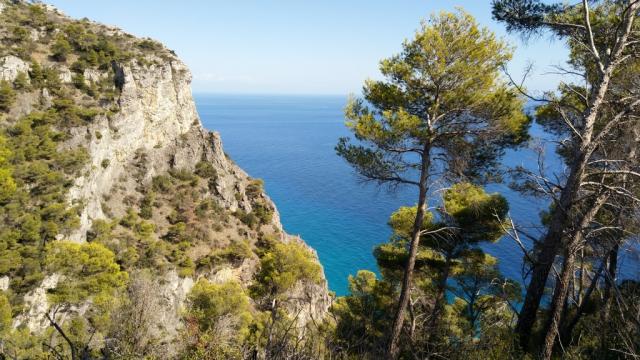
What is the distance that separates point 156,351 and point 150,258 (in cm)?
2023

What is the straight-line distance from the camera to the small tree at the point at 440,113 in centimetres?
785

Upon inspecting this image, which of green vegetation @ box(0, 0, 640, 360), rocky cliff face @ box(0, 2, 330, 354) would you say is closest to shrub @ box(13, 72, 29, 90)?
rocky cliff face @ box(0, 2, 330, 354)

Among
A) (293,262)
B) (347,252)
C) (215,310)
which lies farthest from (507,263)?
(215,310)

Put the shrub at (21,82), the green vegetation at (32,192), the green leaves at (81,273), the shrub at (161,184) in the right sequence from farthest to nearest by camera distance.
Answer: the shrub at (161,184), the shrub at (21,82), the green leaves at (81,273), the green vegetation at (32,192)

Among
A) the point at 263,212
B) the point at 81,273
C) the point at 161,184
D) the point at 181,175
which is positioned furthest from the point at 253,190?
the point at 81,273

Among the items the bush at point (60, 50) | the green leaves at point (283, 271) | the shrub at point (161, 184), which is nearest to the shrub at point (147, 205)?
the shrub at point (161, 184)

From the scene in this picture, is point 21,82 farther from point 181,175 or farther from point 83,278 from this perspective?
point 83,278

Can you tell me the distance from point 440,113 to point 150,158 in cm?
2967

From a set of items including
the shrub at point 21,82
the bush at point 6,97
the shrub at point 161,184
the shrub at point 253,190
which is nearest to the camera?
the bush at point 6,97

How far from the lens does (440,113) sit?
843cm

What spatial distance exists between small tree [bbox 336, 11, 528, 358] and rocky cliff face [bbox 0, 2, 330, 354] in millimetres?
13474

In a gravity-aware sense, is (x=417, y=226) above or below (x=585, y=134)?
below

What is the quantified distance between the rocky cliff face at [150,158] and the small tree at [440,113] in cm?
1347

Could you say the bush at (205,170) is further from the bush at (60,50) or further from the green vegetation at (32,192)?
the bush at (60,50)
